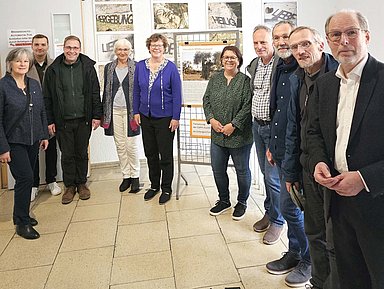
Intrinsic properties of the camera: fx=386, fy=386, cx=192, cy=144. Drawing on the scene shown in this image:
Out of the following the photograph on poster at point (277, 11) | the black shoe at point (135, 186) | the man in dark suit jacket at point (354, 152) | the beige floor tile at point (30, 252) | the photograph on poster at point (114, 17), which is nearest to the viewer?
the man in dark suit jacket at point (354, 152)

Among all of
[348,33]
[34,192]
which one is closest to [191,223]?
[34,192]

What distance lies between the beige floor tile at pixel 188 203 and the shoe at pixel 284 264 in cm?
125

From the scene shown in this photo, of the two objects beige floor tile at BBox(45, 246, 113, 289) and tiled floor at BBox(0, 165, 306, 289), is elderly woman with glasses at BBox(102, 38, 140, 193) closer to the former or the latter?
tiled floor at BBox(0, 165, 306, 289)

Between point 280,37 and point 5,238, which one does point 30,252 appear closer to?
point 5,238

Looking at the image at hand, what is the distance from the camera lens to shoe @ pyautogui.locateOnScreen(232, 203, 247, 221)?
331 cm

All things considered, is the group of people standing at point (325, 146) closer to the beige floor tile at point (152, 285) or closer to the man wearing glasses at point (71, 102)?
the beige floor tile at point (152, 285)

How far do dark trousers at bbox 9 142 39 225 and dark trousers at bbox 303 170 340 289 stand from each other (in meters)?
2.20

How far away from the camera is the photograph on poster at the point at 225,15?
482 centimetres

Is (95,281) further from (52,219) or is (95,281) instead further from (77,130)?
(77,130)

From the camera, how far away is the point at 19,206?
3148 millimetres

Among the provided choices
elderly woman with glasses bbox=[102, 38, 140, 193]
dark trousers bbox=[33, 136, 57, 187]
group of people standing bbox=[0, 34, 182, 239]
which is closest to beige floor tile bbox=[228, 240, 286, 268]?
group of people standing bbox=[0, 34, 182, 239]

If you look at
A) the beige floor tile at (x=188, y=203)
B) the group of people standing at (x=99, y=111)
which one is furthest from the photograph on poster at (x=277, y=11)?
the beige floor tile at (x=188, y=203)

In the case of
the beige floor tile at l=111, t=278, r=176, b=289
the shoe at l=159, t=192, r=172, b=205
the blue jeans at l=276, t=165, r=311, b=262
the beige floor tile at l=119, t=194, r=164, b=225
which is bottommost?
the beige floor tile at l=111, t=278, r=176, b=289

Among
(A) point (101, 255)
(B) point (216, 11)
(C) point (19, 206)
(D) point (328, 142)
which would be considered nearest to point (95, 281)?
(A) point (101, 255)
